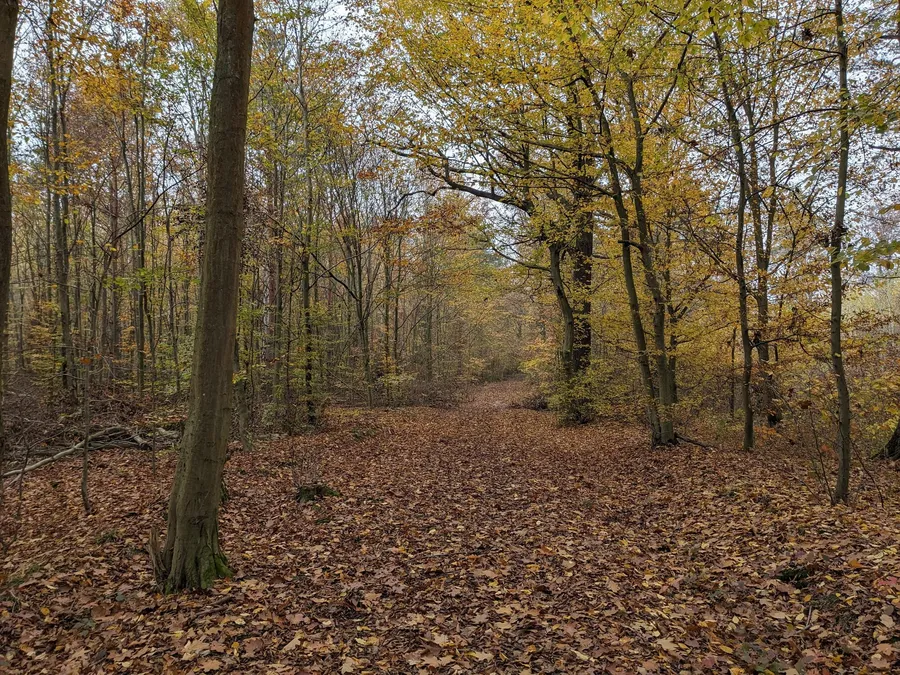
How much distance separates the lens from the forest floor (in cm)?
338

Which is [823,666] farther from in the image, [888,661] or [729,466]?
[729,466]

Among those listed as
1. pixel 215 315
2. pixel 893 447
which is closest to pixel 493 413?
pixel 893 447

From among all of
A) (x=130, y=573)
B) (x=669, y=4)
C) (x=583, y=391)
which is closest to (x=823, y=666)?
(x=130, y=573)

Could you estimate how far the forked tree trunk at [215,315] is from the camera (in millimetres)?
4168

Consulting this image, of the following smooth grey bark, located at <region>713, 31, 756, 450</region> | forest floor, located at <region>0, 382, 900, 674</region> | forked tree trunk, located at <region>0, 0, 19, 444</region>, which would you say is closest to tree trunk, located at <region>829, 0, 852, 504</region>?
forest floor, located at <region>0, 382, 900, 674</region>

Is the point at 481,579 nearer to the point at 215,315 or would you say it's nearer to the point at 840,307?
the point at 215,315

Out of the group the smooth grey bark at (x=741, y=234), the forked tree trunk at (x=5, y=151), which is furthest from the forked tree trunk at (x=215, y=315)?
the smooth grey bark at (x=741, y=234)

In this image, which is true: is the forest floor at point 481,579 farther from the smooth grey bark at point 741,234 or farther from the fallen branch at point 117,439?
the fallen branch at point 117,439

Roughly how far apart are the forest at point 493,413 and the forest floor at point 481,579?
4cm

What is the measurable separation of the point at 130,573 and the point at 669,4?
391 inches

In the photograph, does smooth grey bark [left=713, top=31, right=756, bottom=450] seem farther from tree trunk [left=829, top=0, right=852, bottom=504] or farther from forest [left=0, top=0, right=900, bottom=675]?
tree trunk [left=829, top=0, right=852, bottom=504]

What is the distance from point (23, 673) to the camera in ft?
10.5

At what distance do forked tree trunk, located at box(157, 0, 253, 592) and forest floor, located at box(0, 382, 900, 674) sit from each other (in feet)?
1.69

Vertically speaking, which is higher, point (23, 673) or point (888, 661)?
point (888, 661)
